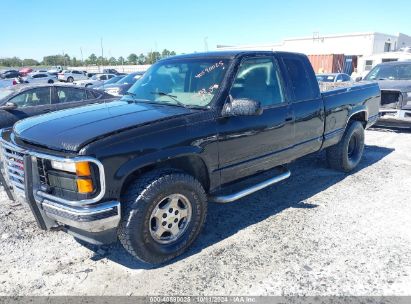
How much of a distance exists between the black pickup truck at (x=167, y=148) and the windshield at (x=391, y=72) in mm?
6235

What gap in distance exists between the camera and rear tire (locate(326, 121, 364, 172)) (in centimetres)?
571

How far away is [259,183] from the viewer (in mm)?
4109

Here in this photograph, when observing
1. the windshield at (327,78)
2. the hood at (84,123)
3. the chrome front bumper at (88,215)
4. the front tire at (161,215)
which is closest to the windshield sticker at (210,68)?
the hood at (84,123)

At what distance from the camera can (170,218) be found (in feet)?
10.9

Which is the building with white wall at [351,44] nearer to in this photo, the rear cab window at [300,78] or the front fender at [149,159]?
the rear cab window at [300,78]

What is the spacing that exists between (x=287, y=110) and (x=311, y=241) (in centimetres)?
157

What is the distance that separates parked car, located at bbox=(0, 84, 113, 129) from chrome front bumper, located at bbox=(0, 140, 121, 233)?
414cm

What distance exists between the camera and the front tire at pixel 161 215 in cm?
302

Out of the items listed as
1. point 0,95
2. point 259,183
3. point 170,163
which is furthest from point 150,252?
point 0,95

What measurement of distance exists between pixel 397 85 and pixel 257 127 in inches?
259

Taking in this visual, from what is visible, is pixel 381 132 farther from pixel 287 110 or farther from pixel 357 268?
pixel 357 268

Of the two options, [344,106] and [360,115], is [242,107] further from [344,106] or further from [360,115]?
[360,115]

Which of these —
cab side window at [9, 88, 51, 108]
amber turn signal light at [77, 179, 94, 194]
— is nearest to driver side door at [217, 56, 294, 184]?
amber turn signal light at [77, 179, 94, 194]

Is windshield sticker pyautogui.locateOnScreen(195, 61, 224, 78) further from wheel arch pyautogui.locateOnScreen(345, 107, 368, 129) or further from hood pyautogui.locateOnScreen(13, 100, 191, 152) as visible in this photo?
wheel arch pyautogui.locateOnScreen(345, 107, 368, 129)
